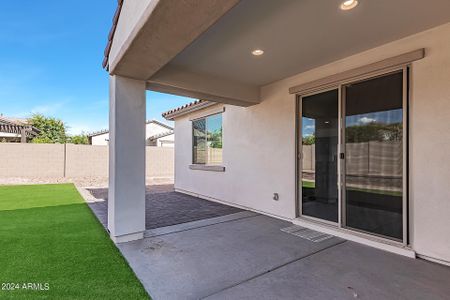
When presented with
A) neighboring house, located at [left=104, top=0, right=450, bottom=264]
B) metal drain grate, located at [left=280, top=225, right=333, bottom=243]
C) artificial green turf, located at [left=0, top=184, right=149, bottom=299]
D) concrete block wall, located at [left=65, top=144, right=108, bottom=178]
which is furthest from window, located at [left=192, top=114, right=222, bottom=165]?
concrete block wall, located at [left=65, top=144, right=108, bottom=178]

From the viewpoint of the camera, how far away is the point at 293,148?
459 centimetres

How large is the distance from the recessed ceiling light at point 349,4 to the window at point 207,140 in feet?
15.1

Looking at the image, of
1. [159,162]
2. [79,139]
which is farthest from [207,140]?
[79,139]

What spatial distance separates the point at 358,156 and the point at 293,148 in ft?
3.93

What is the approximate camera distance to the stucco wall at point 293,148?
9.29ft

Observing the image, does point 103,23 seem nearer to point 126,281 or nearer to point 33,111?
point 126,281

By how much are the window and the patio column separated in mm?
→ 3272

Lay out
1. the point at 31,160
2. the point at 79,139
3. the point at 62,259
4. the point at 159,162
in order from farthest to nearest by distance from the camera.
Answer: the point at 79,139, the point at 159,162, the point at 31,160, the point at 62,259

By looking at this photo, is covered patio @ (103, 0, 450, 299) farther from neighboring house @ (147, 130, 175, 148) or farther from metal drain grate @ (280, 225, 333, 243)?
neighboring house @ (147, 130, 175, 148)

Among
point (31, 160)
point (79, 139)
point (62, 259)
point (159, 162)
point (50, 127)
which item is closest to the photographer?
point (62, 259)

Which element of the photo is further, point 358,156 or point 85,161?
point 85,161

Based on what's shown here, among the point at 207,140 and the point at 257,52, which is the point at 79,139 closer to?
the point at 207,140

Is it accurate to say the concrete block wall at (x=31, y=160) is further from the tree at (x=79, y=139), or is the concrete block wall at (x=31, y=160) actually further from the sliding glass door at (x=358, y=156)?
the sliding glass door at (x=358, y=156)

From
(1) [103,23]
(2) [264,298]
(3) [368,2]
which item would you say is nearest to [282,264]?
(2) [264,298]
